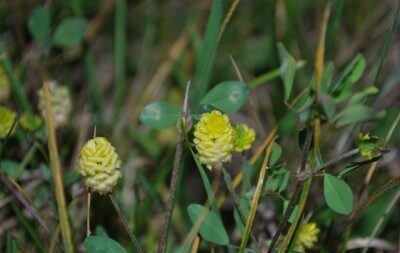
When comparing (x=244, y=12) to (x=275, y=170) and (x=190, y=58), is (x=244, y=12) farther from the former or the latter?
(x=275, y=170)

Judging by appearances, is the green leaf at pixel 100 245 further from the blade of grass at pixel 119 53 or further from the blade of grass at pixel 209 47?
the blade of grass at pixel 119 53

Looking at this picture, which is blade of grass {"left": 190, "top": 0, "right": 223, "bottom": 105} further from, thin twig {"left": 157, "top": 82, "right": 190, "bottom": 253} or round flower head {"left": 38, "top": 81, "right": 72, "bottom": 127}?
round flower head {"left": 38, "top": 81, "right": 72, "bottom": 127}

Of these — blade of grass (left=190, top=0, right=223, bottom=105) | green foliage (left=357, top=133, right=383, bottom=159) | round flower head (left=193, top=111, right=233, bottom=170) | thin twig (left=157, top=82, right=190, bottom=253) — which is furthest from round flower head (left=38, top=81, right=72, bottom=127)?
green foliage (left=357, top=133, right=383, bottom=159)

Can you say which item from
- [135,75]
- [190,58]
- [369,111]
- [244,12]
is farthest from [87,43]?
[369,111]

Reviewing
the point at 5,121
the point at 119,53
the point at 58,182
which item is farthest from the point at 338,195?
the point at 119,53

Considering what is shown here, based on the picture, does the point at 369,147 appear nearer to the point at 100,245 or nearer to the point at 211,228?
the point at 211,228
